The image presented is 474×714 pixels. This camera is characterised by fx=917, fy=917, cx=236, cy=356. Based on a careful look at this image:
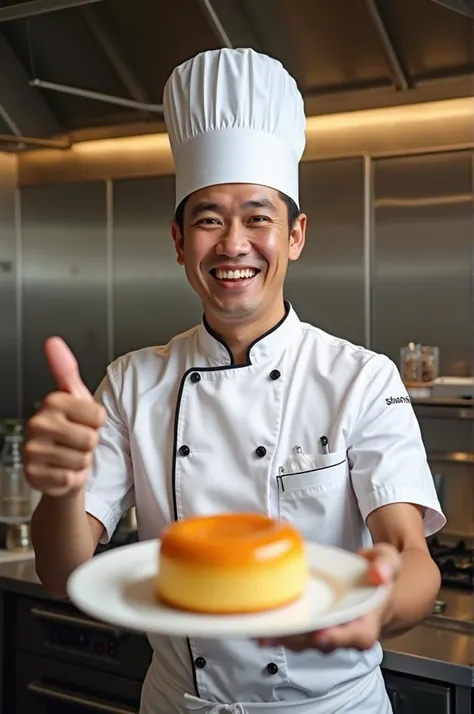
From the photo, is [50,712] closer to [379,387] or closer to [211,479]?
[211,479]

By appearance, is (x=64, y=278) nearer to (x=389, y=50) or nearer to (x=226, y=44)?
(x=226, y=44)

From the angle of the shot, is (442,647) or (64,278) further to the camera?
(64,278)

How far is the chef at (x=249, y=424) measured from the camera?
131 cm

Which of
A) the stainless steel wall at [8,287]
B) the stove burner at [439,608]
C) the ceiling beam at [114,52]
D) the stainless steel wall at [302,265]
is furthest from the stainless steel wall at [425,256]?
the stainless steel wall at [8,287]

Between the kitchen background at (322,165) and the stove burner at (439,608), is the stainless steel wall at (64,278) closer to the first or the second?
the kitchen background at (322,165)

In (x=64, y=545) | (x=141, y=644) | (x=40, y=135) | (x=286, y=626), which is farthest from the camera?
(x=40, y=135)

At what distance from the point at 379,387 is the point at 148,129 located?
1.87 meters

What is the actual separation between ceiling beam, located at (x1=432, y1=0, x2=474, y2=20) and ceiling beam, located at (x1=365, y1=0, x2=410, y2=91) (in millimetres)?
195

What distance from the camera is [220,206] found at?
132 cm

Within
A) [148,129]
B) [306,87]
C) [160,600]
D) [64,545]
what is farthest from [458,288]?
[160,600]

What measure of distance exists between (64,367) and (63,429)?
0.21 feet

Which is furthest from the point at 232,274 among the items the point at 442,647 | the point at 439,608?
the point at 439,608

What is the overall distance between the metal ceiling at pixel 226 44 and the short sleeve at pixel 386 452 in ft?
3.75

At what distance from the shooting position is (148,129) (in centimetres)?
297
